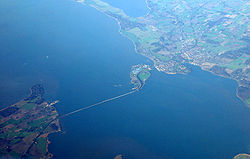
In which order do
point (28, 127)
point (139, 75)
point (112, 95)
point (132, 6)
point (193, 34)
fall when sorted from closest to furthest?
point (28, 127), point (112, 95), point (139, 75), point (193, 34), point (132, 6)

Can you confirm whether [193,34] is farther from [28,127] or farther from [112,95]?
[28,127]

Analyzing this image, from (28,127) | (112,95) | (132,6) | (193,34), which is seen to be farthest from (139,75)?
(132,6)

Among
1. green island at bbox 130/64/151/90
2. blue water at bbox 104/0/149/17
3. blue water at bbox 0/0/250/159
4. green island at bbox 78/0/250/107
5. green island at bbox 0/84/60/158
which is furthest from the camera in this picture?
blue water at bbox 104/0/149/17

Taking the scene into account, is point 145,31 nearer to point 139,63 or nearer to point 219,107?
point 139,63

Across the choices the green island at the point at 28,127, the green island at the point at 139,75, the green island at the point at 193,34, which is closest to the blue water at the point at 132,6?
the green island at the point at 193,34

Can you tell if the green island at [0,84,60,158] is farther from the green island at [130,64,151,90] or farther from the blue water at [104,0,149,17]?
the blue water at [104,0,149,17]

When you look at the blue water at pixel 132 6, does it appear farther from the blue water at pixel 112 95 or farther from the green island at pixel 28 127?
the green island at pixel 28 127

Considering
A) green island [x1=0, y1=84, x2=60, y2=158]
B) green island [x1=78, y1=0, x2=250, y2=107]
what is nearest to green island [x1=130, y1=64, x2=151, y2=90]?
green island [x1=78, y1=0, x2=250, y2=107]
